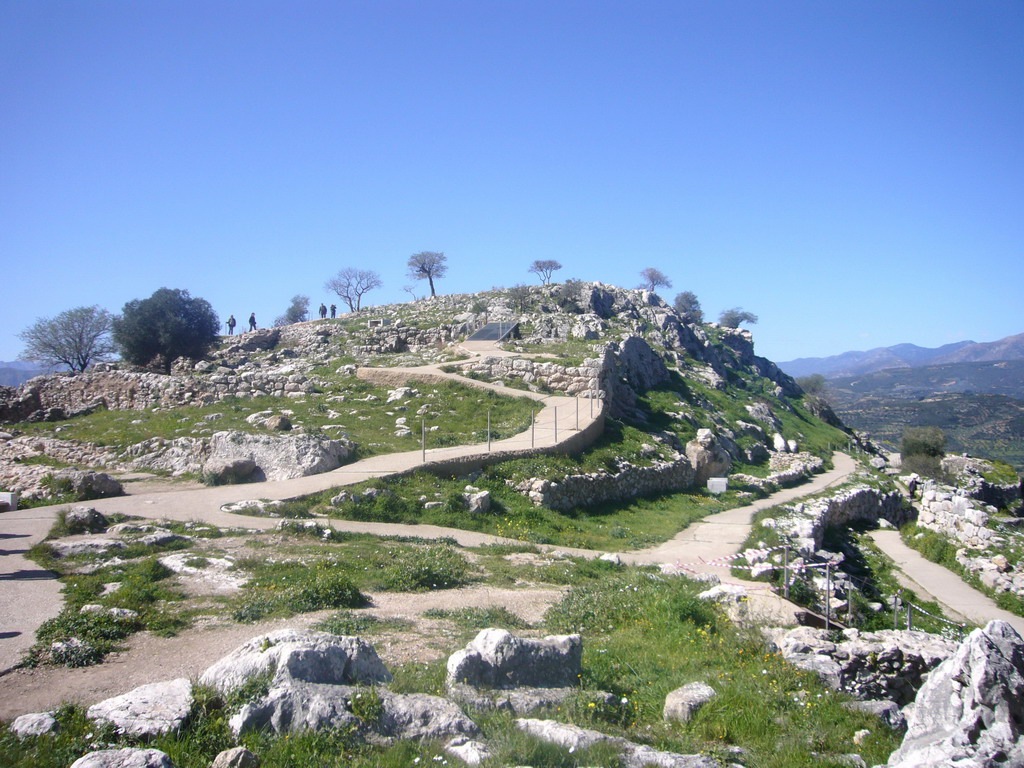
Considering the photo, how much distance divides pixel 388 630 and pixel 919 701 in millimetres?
6130

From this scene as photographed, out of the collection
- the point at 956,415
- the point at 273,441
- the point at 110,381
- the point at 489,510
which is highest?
the point at 110,381

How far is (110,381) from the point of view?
34.0m

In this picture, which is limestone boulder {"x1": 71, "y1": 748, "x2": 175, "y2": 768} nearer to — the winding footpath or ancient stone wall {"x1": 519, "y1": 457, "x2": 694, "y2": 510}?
the winding footpath

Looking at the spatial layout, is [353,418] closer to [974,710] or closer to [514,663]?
[514,663]

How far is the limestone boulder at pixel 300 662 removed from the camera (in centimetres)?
609

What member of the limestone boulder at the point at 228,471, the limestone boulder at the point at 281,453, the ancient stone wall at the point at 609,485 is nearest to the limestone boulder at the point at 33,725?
the limestone boulder at the point at 281,453

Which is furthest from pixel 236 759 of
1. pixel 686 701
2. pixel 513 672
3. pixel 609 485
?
pixel 609 485

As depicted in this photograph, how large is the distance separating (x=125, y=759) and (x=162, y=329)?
4269 cm

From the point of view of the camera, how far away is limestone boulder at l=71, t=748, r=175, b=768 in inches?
185

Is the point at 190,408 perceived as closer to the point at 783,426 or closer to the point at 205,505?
the point at 205,505

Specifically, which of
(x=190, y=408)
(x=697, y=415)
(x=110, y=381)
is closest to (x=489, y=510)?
(x=190, y=408)

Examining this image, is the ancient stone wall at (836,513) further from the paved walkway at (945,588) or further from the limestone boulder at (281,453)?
the limestone boulder at (281,453)

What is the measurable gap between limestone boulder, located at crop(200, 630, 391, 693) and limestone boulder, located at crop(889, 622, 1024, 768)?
468 cm

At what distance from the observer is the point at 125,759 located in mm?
4805
